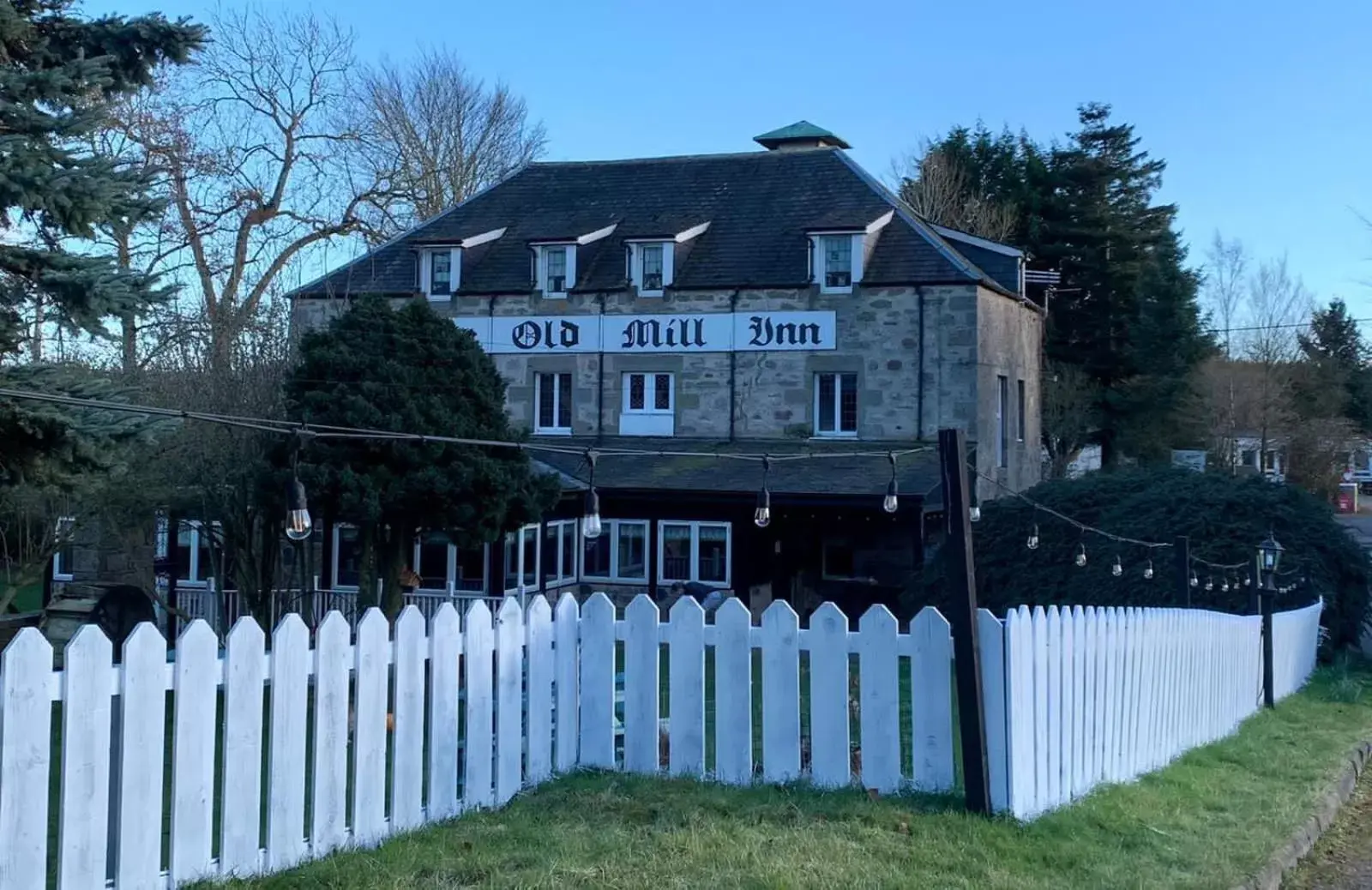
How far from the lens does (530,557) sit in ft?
80.7

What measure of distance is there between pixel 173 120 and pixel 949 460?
26.4m

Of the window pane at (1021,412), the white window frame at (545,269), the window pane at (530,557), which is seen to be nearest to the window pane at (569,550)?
the window pane at (530,557)

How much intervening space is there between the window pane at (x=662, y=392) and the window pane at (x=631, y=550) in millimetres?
3022

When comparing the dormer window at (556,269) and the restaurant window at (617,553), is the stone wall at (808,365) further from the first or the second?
the restaurant window at (617,553)

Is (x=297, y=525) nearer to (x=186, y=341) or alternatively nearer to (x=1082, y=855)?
(x=1082, y=855)

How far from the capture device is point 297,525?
5.89 metres

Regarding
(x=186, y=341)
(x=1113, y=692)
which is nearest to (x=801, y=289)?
(x=186, y=341)

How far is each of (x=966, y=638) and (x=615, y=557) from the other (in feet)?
61.7

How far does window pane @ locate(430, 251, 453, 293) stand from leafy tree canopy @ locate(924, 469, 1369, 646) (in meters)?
12.4

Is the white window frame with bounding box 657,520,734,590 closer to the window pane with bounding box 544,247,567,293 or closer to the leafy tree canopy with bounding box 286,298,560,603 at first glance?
the window pane with bounding box 544,247,567,293

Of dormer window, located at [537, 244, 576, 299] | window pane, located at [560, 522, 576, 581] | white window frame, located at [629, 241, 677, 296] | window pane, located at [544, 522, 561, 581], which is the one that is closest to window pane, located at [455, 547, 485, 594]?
window pane, located at [544, 522, 561, 581]

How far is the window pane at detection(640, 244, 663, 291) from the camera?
27672 millimetres

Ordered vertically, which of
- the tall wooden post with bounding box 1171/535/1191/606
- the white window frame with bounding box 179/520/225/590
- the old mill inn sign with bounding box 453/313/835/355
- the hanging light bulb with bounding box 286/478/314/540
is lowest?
the white window frame with bounding box 179/520/225/590

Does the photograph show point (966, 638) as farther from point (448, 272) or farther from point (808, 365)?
point (448, 272)
